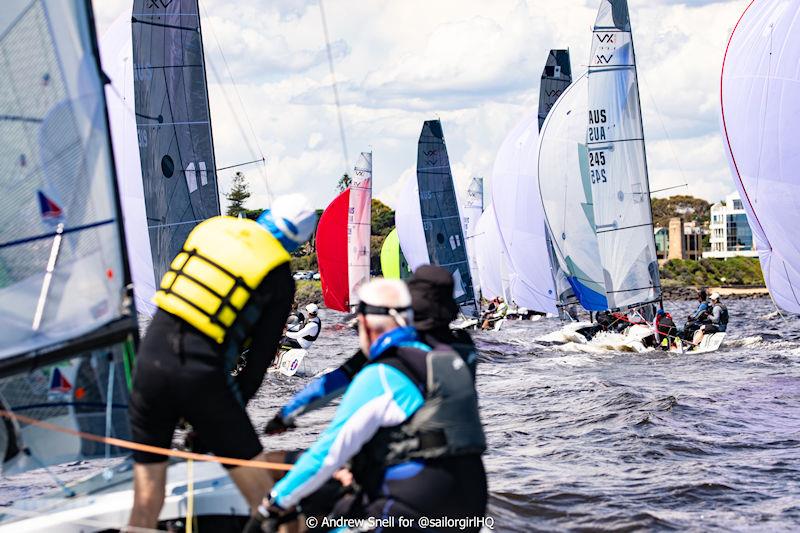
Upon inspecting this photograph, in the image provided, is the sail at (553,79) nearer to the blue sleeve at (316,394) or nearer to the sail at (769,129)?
the sail at (769,129)

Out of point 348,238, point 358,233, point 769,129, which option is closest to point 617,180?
point 769,129

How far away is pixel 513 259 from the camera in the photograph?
3191 centimetres

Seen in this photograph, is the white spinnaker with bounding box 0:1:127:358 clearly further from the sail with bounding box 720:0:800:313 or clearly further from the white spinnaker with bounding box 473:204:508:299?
the white spinnaker with bounding box 473:204:508:299

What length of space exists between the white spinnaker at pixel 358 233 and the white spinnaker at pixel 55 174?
30384 mm

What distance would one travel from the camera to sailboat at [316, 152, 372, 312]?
34906mm

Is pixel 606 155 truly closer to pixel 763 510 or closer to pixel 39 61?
pixel 763 510

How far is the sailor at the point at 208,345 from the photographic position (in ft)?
11.4

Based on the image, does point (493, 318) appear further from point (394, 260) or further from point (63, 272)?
point (63, 272)

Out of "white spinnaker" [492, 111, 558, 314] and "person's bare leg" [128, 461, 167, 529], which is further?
"white spinnaker" [492, 111, 558, 314]

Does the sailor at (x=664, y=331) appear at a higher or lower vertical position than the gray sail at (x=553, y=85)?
lower

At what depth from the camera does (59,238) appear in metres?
3.99

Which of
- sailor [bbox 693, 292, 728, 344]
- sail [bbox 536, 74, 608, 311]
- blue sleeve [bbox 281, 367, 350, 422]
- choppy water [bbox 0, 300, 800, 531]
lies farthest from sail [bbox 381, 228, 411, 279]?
blue sleeve [bbox 281, 367, 350, 422]

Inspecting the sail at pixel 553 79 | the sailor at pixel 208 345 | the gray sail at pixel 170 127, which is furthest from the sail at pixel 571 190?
the sailor at pixel 208 345

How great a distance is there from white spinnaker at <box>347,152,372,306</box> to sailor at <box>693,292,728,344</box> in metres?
15.3
